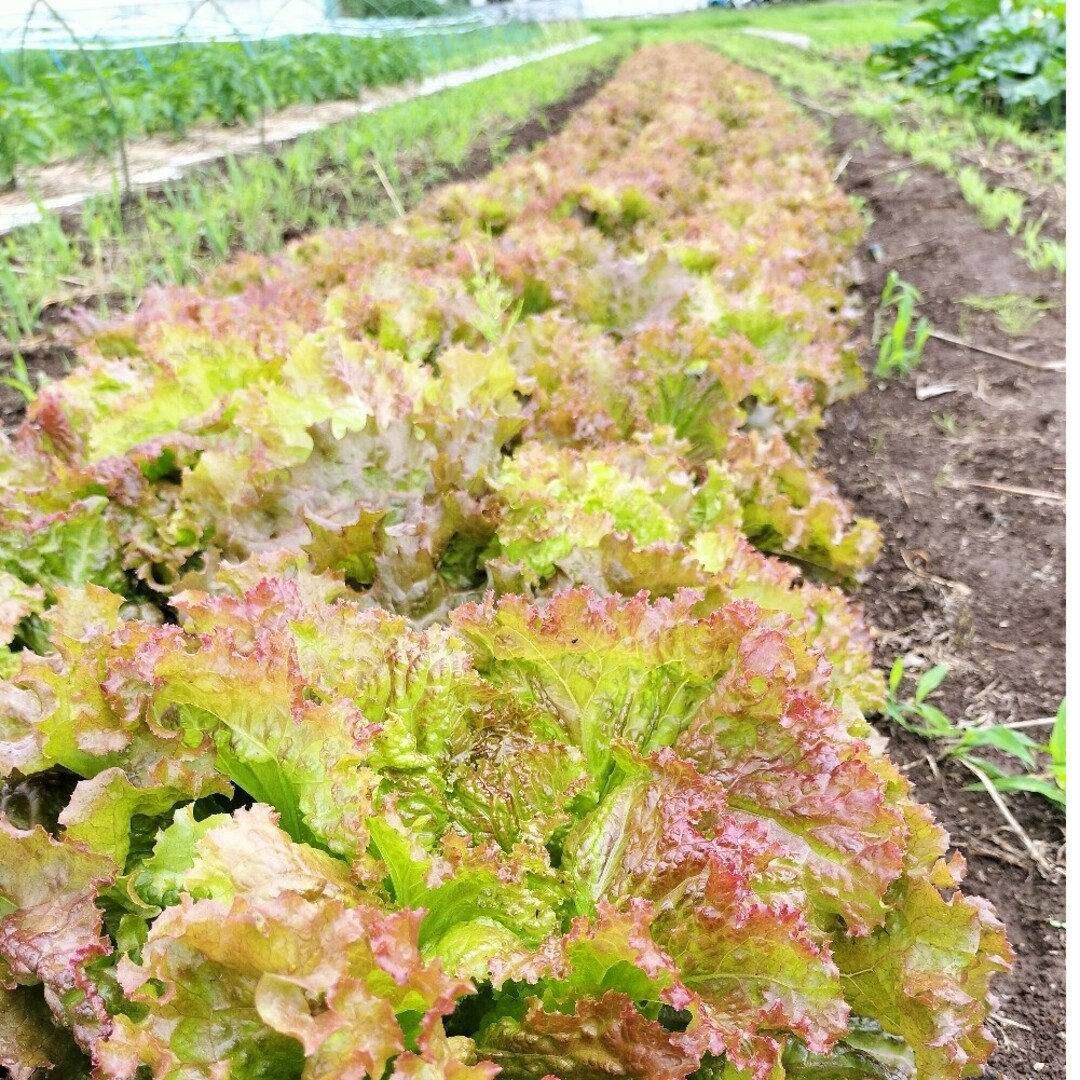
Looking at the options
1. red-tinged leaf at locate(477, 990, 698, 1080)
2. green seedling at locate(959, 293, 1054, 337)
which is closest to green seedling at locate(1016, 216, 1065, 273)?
green seedling at locate(959, 293, 1054, 337)

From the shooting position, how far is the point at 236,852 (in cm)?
140

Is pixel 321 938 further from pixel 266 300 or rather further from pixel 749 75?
pixel 749 75

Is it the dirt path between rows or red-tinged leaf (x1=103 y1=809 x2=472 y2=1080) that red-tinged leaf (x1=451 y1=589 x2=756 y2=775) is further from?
the dirt path between rows

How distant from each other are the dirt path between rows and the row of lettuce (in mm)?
790

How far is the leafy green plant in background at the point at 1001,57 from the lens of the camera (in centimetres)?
1112

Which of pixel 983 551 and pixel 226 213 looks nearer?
pixel 983 551

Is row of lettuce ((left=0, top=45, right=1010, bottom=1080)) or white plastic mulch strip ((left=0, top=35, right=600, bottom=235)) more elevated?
white plastic mulch strip ((left=0, top=35, right=600, bottom=235))

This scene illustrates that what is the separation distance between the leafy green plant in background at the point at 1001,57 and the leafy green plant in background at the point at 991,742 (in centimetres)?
1017

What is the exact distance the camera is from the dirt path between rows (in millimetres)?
2672

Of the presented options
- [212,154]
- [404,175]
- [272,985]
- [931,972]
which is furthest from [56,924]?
[212,154]

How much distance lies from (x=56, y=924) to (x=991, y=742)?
2.74 meters

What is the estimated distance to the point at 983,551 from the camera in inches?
163

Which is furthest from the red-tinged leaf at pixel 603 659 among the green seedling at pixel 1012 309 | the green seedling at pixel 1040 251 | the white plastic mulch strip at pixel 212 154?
the green seedling at pixel 1040 251

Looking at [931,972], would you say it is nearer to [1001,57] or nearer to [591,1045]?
[591,1045]
